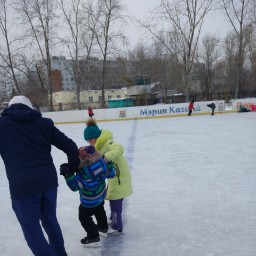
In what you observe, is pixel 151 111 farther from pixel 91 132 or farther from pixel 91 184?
pixel 91 184

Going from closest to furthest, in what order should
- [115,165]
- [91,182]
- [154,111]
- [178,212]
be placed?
1. [91,182]
2. [115,165]
3. [178,212]
4. [154,111]

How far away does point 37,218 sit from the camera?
2.01m

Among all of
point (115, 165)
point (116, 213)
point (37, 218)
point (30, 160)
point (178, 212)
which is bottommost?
point (178, 212)

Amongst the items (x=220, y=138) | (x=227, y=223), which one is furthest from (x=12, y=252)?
(x=220, y=138)

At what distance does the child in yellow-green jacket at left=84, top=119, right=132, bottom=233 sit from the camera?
2682 millimetres

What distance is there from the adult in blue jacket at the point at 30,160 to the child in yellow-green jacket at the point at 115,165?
0.61 meters

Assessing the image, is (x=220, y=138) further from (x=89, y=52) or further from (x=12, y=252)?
(x=89, y=52)

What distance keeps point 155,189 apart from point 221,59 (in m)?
40.0

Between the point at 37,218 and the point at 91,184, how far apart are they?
606 millimetres

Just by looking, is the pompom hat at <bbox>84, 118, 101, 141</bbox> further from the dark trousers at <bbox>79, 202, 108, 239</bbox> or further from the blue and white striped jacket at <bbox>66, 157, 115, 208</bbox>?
the dark trousers at <bbox>79, 202, 108, 239</bbox>

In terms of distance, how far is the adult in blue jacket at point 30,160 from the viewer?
1.92 metres

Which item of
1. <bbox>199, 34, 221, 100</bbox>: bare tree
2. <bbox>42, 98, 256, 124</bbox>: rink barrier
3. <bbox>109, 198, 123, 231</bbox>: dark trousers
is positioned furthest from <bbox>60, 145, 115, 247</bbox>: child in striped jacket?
<bbox>199, 34, 221, 100</bbox>: bare tree

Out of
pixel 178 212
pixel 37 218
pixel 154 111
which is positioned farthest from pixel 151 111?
pixel 37 218

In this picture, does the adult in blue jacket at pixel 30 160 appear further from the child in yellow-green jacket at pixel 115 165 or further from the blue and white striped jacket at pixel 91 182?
the child in yellow-green jacket at pixel 115 165
